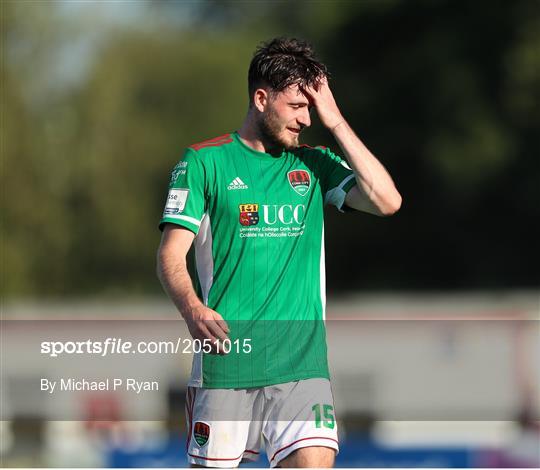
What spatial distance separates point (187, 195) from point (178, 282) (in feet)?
1.42

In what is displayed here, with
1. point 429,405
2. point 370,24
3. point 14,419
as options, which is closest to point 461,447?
point 429,405

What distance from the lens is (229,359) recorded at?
6086 millimetres

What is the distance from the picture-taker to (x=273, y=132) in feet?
20.1

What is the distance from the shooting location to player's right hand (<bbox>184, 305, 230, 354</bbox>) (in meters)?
5.75

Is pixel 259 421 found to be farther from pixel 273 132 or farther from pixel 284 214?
pixel 273 132

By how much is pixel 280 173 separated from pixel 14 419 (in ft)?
13.4

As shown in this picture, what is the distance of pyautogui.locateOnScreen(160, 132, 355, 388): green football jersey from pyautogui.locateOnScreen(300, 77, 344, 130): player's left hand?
36 centimetres

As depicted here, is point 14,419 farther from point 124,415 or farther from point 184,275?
point 184,275

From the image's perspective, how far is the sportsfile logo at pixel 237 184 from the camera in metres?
6.10

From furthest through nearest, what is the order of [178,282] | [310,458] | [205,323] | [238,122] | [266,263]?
1. [238,122]
2. [266,263]
3. [310,458]
4. [178,282]
5. [205,323]

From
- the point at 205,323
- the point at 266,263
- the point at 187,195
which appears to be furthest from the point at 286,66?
the point at 205,323

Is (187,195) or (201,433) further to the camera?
(201,433)

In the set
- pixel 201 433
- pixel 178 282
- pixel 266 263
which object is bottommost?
pixel 201 433

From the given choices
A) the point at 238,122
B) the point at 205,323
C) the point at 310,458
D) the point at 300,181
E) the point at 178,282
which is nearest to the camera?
the point at 205,323
